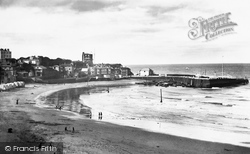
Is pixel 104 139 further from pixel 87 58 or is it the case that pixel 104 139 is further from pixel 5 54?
pixel 87 58

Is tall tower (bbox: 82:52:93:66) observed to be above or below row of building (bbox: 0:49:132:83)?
above

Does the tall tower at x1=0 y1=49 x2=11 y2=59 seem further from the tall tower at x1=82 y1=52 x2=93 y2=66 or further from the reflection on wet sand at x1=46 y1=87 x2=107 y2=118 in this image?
the tall tower at x1=82 y1=52 x2=93 y2=66

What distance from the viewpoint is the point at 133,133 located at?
19172 mm

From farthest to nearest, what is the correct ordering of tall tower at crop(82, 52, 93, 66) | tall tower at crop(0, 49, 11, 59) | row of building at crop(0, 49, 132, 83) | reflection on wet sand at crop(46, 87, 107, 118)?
tall tower at crop(82, 52, 93, 66) → tall tower at crop(0, 49, 11, 59) → row of building at crop(0, 49, 132, 83) → reflection on wet sand at crop(46, 87, 107, 118)

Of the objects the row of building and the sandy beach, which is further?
the row of building

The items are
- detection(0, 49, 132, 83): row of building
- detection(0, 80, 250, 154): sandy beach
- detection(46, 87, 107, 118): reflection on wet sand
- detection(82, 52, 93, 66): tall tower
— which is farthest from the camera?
detection(82, 52, 93, 66): tall tower

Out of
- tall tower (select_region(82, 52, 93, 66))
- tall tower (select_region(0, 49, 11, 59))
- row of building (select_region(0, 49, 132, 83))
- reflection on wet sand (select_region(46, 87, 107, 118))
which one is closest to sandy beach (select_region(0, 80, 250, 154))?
reflection on wet sand (select_region(46, 87, 107, 118))

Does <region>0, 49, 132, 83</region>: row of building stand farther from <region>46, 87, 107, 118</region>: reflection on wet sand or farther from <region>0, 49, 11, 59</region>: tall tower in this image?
<region>46, 87, 107, 118</region>: reflection on wet sand

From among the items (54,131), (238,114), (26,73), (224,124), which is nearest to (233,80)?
(238,114)

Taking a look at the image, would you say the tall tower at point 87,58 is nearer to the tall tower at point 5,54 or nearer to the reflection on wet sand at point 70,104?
the tall tower at point 5,54

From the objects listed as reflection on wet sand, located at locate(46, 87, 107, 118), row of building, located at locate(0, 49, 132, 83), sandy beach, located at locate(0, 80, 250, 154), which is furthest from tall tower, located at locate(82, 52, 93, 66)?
sandy beach, located at locate(0, 80, 250, 154)

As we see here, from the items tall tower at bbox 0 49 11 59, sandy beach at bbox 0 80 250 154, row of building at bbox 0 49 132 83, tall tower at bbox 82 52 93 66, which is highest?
tall tower at bbox 82 52 93 66

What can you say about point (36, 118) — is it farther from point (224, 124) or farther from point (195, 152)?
point (224, 124)

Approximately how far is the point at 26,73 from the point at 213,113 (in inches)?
2758
